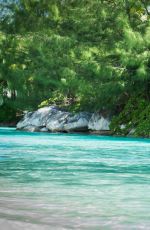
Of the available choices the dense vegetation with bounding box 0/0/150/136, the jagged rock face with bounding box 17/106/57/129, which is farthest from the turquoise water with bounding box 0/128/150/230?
the jagged rock face with bounding box 17/106/57/129

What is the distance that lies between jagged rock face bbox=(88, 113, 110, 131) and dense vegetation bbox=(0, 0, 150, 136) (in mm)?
348

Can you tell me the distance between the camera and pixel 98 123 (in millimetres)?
18984

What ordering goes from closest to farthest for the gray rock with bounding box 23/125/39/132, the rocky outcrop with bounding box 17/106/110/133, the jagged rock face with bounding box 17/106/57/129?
the rocky outcrop with bounding box 17/106/110/133
the jagged rock face with bounding box 17/106/57/129
the gray rock with bounding box 23/125/39/132

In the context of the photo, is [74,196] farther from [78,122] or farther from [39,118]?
[39,118]

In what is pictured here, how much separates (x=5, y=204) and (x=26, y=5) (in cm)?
1799

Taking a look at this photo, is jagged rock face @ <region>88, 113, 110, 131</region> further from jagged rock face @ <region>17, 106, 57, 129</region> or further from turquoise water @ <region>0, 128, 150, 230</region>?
turquoise water @ <region>0, 128, 150, 230</region>

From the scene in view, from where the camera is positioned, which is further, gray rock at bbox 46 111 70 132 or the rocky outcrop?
gray rock at bbox 46 111 70 132

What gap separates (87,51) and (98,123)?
377 centimetres

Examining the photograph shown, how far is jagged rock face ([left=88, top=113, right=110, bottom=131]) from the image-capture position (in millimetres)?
18828

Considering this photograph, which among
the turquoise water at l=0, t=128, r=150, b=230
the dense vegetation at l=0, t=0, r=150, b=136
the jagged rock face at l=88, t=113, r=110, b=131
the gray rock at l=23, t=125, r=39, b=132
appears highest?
the dense vegetation at l=0, t=0, r=150, b=136

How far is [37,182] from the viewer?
15.5 feet

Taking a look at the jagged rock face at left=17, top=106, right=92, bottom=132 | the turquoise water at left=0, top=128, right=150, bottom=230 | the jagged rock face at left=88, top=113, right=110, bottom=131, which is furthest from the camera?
the jagged rock face at left=17, top=106, right=92, bottom=132

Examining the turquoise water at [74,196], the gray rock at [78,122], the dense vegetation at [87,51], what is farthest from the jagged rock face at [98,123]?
the turquoise water at [74,196]

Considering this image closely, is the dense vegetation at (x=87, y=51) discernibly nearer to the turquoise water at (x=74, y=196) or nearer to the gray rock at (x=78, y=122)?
the gray rock at (x=78, y=122)
